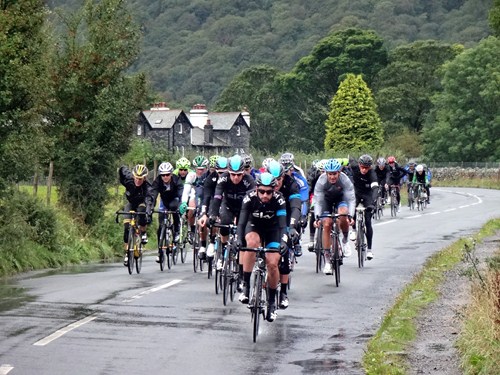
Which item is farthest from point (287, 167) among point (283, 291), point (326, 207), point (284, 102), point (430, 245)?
point (284, 102)

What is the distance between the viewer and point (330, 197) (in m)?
19.8

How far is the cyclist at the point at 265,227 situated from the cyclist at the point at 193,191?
6251 millimetres

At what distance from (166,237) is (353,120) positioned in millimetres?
84202

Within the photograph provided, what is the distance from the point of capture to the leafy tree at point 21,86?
68.4 feet

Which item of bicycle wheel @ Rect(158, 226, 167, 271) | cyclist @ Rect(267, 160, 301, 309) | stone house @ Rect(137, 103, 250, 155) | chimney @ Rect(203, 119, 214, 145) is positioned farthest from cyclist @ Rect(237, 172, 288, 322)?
chimney @ Rect(203, 119, 214, 145)

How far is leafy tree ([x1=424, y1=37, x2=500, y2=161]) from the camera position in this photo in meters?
101

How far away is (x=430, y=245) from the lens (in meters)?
27.5

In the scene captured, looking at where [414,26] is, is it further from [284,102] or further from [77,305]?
[77,305]

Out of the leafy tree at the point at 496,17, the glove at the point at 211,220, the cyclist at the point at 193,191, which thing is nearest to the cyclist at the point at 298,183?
the glove at the point at 211,220

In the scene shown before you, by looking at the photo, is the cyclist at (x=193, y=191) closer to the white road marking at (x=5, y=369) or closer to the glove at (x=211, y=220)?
the glove at (x=211, y=220)

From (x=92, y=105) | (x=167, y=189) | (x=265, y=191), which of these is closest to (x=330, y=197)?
(x=167, y=189)

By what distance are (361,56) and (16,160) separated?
4129 inches

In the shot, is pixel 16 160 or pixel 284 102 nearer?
pixel 16 160

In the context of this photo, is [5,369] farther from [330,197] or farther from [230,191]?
[330,197]
